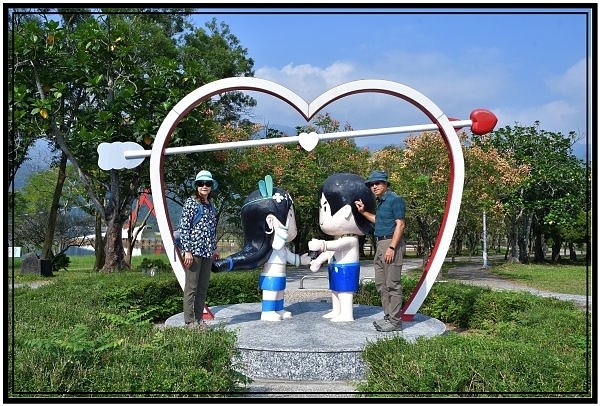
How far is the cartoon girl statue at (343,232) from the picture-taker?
21.3 feet

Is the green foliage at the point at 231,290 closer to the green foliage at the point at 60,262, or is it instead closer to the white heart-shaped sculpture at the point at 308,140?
the white heart-shaped sculpture at the point at 308,140

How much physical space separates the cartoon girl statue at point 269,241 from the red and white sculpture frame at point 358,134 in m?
0.71

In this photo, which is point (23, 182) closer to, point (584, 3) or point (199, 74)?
point (199, 74)

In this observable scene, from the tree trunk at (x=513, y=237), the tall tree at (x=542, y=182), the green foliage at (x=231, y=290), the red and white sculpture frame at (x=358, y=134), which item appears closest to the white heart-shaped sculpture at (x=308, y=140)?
the red and white sculpture frame at (x=358, y=134)

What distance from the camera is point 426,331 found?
6.00 metres

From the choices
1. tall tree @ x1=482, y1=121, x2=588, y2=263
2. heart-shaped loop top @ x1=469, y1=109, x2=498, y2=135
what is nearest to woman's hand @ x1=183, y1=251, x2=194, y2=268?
heart-shaped loop top @ x1=469, y1=109, x2=498, y2=135

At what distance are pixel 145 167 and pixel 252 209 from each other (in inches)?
398

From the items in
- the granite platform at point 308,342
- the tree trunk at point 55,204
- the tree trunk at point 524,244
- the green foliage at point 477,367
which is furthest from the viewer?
the tree trunk at point 524,244

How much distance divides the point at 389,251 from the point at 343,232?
70 cm

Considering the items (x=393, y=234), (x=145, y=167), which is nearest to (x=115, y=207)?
(x=145, y=167)

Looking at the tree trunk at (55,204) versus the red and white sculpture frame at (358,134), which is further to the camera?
the tree trunk at (55,204)

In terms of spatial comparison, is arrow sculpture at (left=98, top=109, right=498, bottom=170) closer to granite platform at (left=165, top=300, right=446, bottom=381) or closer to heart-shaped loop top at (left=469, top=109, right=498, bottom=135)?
heart-shaped loop top at (left=469, top=109, right=498, bottom=135)

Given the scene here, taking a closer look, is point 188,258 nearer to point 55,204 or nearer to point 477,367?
point 477,367

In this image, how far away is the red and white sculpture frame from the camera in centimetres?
652
